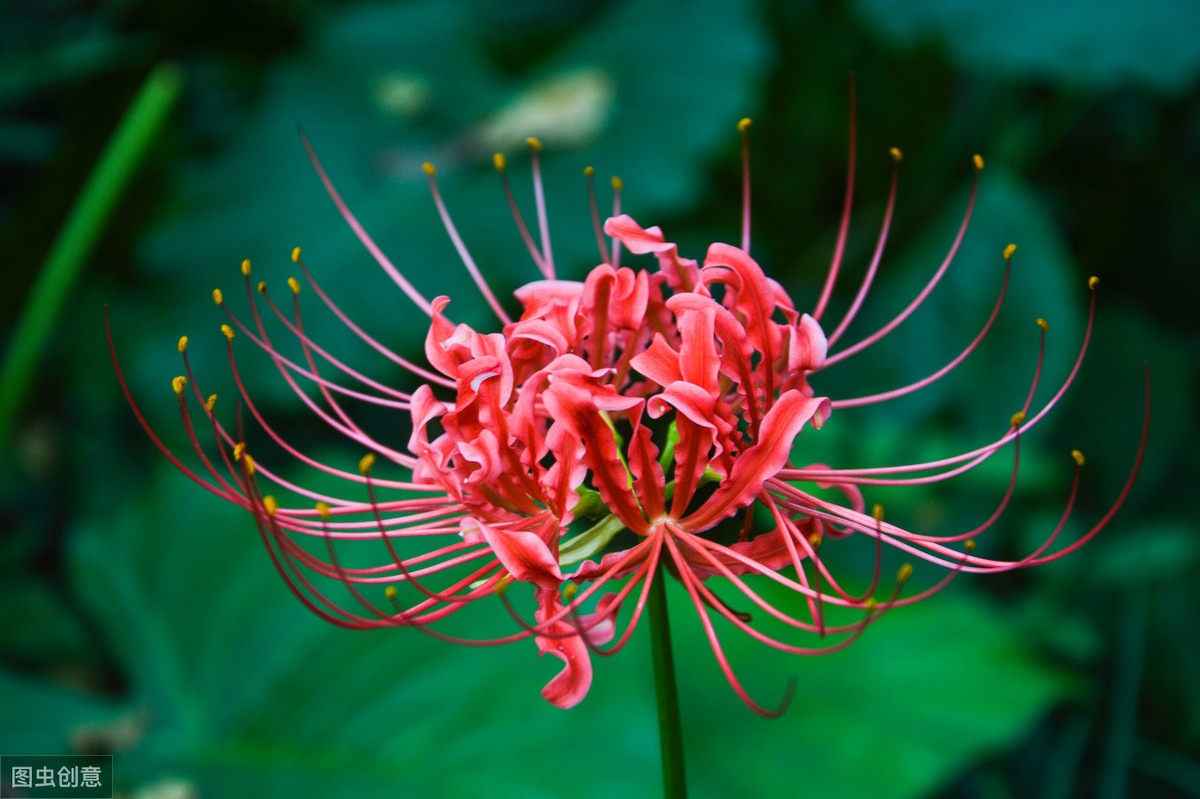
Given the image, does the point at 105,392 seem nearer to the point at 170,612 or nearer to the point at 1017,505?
the point at 170,612

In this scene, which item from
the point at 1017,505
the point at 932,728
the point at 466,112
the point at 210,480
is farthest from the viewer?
the point at 466,112

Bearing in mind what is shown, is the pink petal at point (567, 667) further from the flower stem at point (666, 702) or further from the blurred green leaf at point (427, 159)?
the blurred green leaf at point (427, 159)

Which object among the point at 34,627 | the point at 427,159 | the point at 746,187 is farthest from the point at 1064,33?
the point at 34,627

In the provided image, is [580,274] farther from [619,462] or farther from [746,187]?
[619,462]

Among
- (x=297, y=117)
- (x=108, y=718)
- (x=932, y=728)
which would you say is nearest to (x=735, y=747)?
(x=932, y=728)

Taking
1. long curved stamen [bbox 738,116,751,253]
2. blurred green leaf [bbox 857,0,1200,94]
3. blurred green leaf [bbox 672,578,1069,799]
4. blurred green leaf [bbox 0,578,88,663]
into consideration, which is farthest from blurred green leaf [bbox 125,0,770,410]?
long curved stamen [bbox 738,116,751,253]

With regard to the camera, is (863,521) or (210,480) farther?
(210,480)

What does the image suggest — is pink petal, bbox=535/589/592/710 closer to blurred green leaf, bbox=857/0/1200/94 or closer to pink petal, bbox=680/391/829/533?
pink petal, bbox=680/391/829/533

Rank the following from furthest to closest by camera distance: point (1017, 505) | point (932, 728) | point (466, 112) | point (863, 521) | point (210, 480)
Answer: point (466, 112), point (210, 480), point (1017, 505), point (932, 728), point (863, 521)
